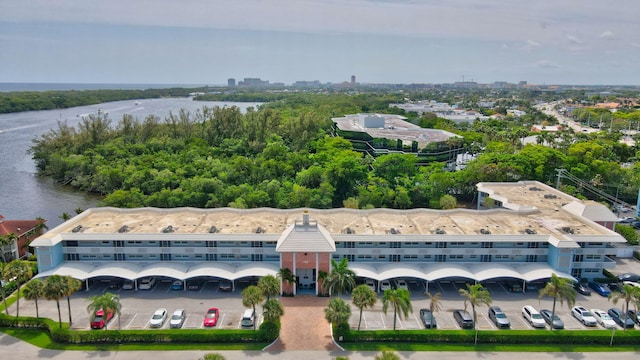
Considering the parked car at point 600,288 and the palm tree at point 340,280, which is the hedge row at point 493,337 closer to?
the palm tree at point 340,280

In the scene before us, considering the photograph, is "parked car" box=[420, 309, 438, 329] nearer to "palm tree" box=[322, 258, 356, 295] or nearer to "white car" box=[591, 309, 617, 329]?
"palm tree" box=[322, 258, 356, 295]

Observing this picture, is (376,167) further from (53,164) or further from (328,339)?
(53,164)

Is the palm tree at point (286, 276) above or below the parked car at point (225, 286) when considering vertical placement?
above

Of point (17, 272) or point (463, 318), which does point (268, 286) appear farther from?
point (17, 272)

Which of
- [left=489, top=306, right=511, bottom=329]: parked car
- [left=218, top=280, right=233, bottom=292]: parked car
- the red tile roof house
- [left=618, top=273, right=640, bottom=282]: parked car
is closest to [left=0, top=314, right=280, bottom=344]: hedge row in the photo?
[left=218, top=280, right=233, bottom=292]: parked car

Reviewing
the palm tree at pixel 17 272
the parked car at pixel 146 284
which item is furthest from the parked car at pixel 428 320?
the palm tree at pixel 17 272

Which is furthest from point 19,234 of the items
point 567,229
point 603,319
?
point 567,229
